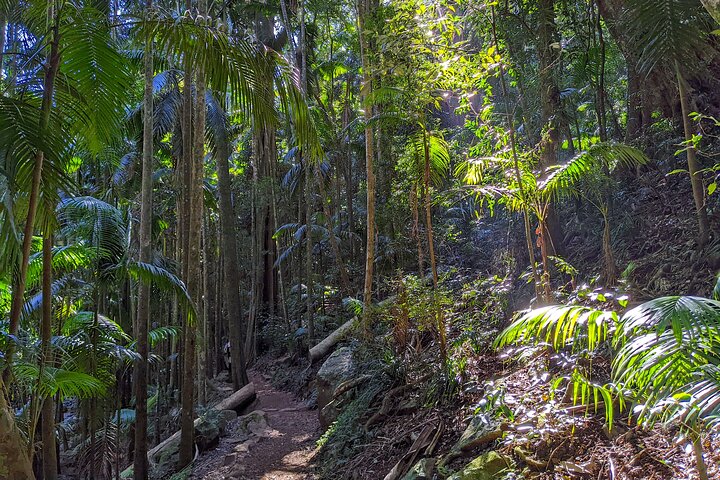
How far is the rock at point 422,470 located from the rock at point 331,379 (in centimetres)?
290

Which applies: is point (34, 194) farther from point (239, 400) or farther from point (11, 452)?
point (239, 400)

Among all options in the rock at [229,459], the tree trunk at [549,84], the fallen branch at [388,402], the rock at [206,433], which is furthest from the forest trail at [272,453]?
the tree trunk at [549,84]

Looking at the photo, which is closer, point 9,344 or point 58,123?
point 9,344

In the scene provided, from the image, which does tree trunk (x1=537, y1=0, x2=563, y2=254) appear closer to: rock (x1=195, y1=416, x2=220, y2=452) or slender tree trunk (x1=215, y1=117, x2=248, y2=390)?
rock (x1=195, y1=416, x2=220, y2=452)

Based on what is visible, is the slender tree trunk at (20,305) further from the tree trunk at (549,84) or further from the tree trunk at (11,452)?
the tree trunk at (549,84)

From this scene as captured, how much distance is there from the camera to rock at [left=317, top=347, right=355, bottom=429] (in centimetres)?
720

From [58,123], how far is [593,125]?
10.9 m

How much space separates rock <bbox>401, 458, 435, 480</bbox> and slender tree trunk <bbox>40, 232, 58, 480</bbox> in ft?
9.60

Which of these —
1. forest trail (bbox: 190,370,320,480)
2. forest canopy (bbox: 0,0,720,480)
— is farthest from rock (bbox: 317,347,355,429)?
forest trail (bbox: 190,370,320,480)

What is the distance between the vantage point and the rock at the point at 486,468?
346 cm

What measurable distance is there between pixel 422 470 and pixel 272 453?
393 centimetres

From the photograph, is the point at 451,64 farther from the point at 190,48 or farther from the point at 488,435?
the point at 488,435

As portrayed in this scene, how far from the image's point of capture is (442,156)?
6.03m

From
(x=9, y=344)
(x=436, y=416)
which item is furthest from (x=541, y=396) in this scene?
(x=9, y=344)
